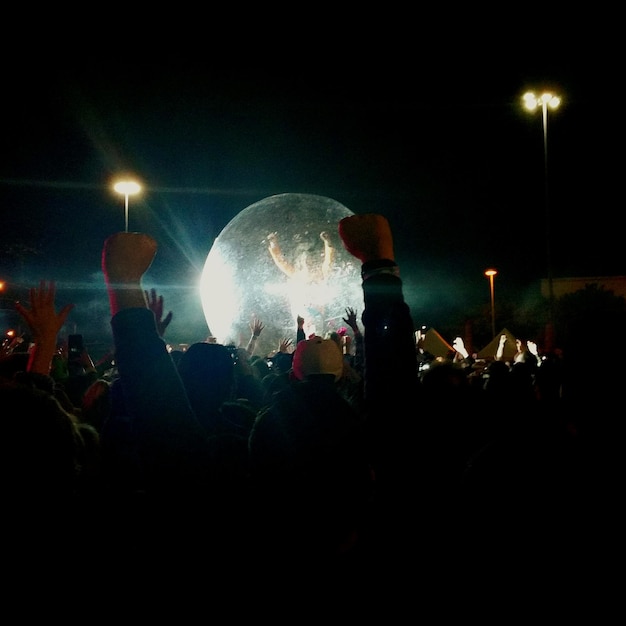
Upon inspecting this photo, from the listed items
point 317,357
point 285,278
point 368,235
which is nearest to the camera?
point 368,235

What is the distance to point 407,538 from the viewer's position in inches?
90.3

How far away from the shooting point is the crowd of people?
74.7 inches

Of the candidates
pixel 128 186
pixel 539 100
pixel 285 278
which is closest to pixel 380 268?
pixel 285 278

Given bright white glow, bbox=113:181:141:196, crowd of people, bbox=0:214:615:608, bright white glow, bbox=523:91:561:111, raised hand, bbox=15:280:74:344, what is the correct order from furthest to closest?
bright white glow, bbox=523:91:561:111, bright white glow, bbox=113:181:141:196, raised hand, bbox=15:280:74:344, crowd of people, bbox=0:214:615:608

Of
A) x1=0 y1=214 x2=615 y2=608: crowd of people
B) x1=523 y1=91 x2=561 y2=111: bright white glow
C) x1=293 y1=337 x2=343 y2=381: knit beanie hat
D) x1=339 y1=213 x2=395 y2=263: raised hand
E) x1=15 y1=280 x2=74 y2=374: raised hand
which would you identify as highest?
x1=523 y1=91 x2=561 y2=111: bright white glow

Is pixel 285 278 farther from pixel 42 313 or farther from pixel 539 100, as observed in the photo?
pixel 42 313

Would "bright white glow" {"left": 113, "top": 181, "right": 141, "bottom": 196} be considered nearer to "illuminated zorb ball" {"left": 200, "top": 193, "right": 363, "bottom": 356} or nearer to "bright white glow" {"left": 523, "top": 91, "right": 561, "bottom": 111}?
"illuminated zorb ball" {"left": 200, "top": 193, "right": 363, "bottom": 356}

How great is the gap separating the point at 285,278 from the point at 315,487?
1266 centimetres

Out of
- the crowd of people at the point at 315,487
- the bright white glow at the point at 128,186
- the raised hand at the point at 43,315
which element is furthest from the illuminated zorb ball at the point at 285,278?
the crowd of people at the point at 315,487

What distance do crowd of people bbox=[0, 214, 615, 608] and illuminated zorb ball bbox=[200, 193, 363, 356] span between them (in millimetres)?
11698

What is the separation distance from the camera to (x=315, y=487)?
2.21 meters

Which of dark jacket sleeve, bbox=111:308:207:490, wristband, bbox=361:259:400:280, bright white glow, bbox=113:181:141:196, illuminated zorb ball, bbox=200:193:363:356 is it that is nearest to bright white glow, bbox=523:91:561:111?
illuminated zorb ball, bbox=200:193:363:356

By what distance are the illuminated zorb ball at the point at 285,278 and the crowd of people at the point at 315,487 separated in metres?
11.7

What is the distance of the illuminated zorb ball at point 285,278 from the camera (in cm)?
1462
